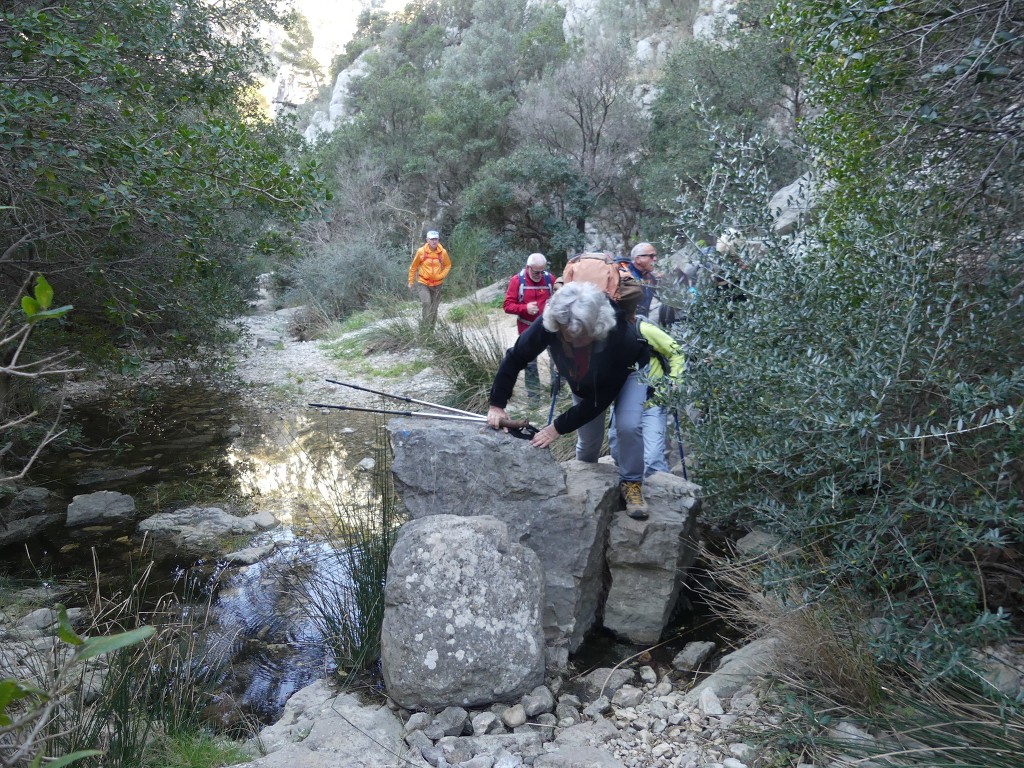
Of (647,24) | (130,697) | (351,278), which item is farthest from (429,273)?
(647,24)

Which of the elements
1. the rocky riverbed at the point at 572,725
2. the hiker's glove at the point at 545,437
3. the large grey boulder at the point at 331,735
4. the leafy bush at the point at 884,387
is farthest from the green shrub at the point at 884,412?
the large grey boulder at the point at 331,735

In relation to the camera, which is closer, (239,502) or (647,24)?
(239,502)

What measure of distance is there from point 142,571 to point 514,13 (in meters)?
28.9

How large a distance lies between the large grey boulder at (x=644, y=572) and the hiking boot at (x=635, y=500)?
0.14ft

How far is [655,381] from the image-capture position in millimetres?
3877

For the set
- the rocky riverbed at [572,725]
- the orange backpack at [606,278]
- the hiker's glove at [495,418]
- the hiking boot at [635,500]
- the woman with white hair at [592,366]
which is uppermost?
the orange backpack at [606,278]

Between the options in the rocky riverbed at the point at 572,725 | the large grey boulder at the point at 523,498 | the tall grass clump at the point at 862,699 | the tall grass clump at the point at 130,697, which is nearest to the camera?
the tall grass clump at the point at 862,699

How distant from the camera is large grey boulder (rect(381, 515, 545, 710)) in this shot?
3.35 m

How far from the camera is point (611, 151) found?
18.0m

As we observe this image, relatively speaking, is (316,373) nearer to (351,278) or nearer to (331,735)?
(351,278)

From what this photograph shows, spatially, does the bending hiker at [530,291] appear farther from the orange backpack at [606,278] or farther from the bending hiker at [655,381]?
the orange backpack at [606,278]

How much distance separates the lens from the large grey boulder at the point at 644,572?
4145 mm

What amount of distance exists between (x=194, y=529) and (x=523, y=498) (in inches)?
132

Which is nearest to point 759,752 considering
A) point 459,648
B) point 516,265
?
point 459,648
